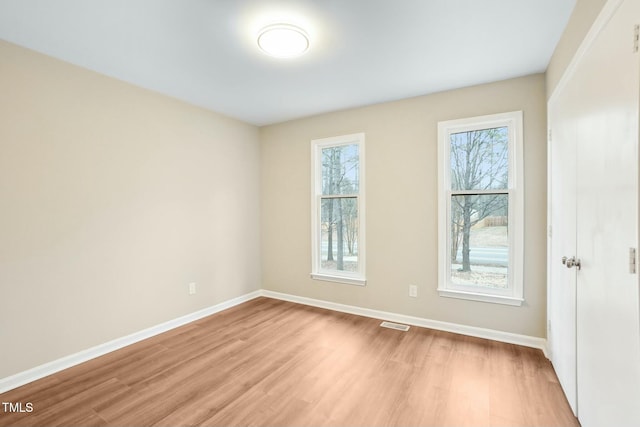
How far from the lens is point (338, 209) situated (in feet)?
13.3

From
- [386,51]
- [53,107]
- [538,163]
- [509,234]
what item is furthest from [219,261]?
[538,163]

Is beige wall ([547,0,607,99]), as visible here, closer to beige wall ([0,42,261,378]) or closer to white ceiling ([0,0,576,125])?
white ceiling ([0,0,576,125])

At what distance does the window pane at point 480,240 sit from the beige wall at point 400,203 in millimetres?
204

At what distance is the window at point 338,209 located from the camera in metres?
3.81

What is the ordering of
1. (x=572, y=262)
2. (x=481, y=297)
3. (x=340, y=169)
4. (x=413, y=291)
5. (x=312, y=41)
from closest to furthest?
1. (x=572, y=262)
2. (x=312, y=41)
3. (x=481, y=297)
4. (x=413, y=291)
5. (x=340, y=169)

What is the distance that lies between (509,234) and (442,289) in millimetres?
882

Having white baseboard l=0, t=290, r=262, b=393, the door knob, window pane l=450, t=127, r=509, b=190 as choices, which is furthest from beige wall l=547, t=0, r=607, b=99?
white baseboard l=0, t=290, r=262, b=393

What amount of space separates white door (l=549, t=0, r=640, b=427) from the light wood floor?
17.7 inches

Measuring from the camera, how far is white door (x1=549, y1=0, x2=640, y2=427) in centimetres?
112

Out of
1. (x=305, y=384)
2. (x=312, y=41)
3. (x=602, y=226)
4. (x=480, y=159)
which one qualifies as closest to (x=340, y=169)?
(x=480, y=159)

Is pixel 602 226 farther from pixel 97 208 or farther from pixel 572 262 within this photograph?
pixel 97 208

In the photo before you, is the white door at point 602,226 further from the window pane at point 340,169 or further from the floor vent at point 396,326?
the window pane at point 340,169

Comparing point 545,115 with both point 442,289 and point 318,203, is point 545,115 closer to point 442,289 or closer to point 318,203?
point 442,289

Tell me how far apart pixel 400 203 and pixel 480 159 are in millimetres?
946
